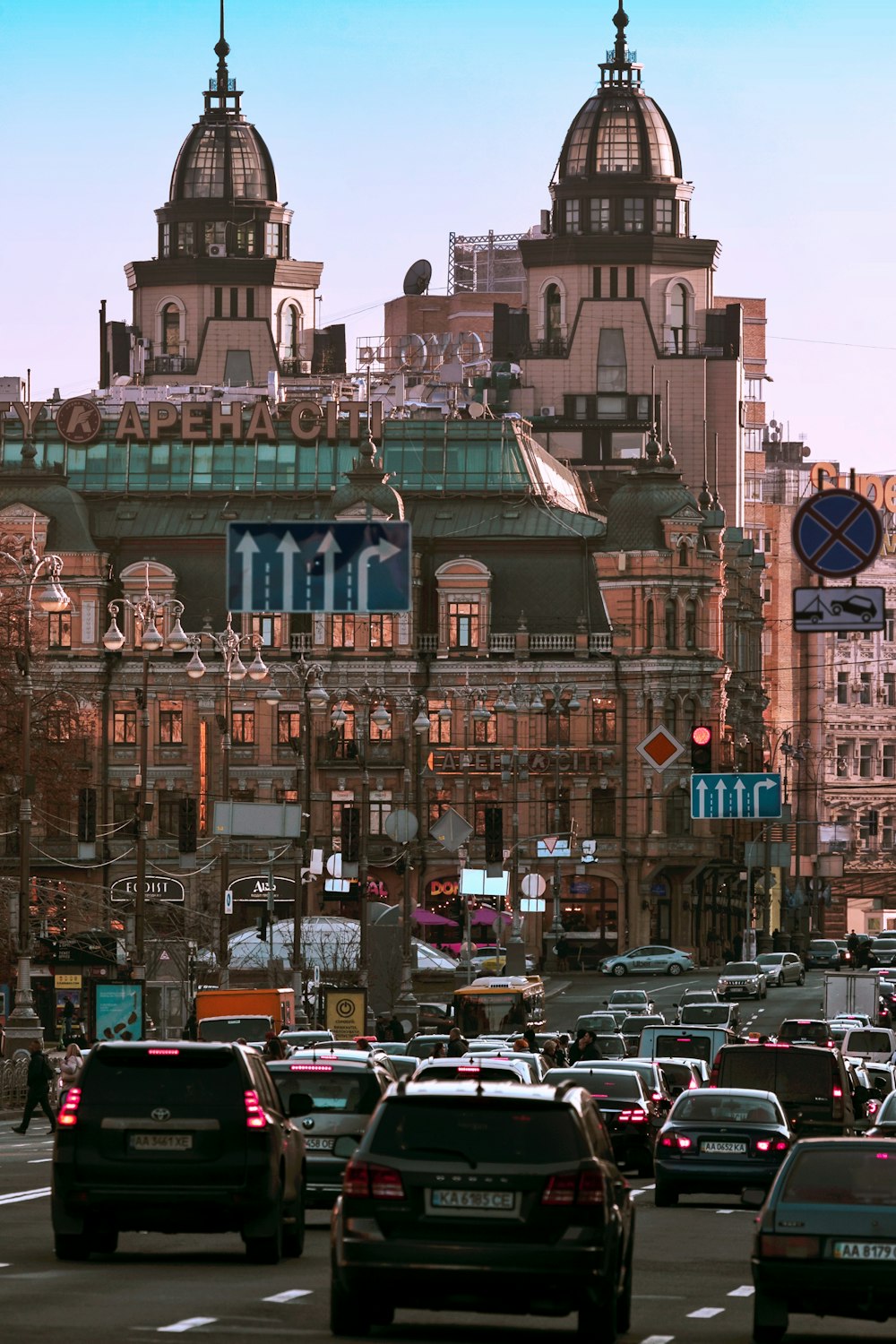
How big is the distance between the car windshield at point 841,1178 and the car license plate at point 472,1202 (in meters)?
2.14

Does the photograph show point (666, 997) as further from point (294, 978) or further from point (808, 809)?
point (808, 809)

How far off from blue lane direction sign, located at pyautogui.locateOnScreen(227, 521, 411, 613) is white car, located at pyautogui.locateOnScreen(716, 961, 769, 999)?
202 ft

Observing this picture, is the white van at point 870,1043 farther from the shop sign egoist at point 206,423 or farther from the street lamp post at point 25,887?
the shop sign egoist at point 206,423

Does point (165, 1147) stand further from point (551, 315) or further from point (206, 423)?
point (551, 315)

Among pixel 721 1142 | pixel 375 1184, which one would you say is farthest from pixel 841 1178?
pixel 721 1142

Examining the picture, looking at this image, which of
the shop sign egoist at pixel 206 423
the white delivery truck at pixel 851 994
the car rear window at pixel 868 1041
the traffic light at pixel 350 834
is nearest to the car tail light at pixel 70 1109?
the car rear window at pixel 868 1041

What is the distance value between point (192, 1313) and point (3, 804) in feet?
196

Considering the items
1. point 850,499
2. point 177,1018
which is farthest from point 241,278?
point 850,499

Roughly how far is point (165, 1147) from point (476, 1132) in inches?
207

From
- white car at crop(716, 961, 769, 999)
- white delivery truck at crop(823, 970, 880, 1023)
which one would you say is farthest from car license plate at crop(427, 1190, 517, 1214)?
white car at crop(716, 961, 769, 999)

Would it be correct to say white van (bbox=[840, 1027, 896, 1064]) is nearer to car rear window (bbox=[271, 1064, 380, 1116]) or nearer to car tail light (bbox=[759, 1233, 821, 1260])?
car rear window (bbox=[271, 1064, 380, 1116])

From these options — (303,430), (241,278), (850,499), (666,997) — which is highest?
(241,278)

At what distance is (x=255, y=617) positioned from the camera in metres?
124

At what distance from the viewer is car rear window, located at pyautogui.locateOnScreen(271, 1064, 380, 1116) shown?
29.5m
